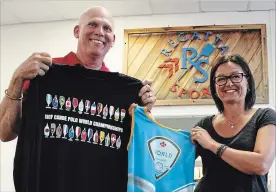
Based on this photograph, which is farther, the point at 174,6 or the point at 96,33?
the point at 174,6

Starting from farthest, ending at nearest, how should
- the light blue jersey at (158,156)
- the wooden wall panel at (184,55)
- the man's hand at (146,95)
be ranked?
the wooden wall panel at (184,55)
the man's hand at (146,95)
the light blue jersey at (158,156)

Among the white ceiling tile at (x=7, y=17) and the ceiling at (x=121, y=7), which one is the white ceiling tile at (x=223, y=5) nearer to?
the ceiling at (x=121, y=7)

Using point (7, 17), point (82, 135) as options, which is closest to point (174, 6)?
point (7, 17)

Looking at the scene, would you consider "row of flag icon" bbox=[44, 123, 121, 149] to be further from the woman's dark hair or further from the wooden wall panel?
the wooden wall panel

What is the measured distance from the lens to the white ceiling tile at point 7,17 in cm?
479

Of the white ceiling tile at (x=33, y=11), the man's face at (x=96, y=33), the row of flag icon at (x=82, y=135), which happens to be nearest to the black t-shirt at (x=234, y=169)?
the row of flag icon at (x=82, y=135)

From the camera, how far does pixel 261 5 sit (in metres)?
4.48

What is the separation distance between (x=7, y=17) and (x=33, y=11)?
15.2 inches

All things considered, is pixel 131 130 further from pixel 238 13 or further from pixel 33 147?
pixel 238 13

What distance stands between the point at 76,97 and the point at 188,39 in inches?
113

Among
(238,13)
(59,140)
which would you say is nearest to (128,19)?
(238,13)

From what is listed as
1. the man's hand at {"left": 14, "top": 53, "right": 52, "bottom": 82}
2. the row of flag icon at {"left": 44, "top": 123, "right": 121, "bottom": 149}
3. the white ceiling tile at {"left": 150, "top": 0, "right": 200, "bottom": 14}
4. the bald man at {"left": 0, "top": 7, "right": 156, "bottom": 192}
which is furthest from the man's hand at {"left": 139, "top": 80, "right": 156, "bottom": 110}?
the white ceiling tile at {"left": 150, "top": 0, "right": 200, "bottom": 14}

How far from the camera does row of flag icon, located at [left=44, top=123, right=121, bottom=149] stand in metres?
1.85

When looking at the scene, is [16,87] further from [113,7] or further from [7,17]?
[7,17]
